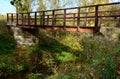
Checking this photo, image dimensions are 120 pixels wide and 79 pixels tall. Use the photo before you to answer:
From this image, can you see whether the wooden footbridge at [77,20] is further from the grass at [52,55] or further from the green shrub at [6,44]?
the green shrub at [6,44]

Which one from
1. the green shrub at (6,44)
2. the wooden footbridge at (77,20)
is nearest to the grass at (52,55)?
the green shrub at (6,44)

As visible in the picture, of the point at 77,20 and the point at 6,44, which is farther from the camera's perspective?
the point at 6,44

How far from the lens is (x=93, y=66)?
22.9ft

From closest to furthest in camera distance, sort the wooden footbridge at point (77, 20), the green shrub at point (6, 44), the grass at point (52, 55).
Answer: the wooden footbridge at point (77, 20), the grass at point (52, 55), the green shrub at point (6, 44)

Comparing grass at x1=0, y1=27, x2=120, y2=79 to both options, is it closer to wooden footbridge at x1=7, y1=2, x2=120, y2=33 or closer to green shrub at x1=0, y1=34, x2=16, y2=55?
green shrub at x1=0, y1=34, x2=16, y2=55

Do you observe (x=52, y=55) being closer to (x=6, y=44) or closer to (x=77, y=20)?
(x=6, y=44)

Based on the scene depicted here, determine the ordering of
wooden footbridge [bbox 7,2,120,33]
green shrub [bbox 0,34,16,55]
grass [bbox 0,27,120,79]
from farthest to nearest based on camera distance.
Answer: green shrub [bbox 0,34,16,55] → grass [bbox 0,27,120,79] → wooden footbridge [bbox 7,2,120,33]

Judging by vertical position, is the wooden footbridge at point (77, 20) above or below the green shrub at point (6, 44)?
above

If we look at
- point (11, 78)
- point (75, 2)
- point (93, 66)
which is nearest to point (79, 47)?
point (11, 78)

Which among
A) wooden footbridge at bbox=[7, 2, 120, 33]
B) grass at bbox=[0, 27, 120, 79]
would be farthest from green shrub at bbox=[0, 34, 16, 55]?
wooden footbridge at bbox=[7, 2, 120, 33]

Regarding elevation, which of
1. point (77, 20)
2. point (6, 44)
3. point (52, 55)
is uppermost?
point (77, 20)

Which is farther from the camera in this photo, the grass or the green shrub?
the green shrub

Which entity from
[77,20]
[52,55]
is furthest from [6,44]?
[77,20]

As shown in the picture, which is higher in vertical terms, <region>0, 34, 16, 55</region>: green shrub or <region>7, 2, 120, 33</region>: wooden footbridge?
<region>7, 2, 120, 33</region>: wooden footbridge
